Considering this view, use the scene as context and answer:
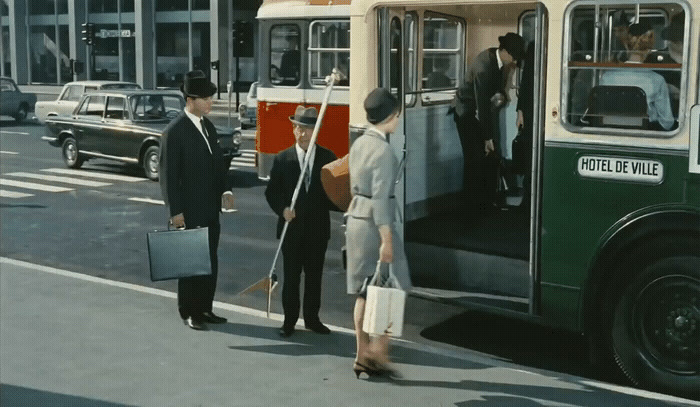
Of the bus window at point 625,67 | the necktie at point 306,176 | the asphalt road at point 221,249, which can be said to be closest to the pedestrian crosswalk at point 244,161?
the asphalt road at point 221,249

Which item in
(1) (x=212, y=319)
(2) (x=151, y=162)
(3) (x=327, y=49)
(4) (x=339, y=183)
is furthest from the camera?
(2) (x=151, y=162)

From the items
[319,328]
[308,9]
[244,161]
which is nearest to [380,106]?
[319,328]

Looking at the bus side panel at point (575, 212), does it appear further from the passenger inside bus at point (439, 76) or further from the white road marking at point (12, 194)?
the white road marking at point (12, 194)

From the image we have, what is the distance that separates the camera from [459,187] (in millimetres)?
9211

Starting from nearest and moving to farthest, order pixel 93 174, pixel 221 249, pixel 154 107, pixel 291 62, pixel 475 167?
1. pixel 475 167
2. pixel 221 249
3. pixel 291 62
4. pixel 154 107
5. pixel 93 174

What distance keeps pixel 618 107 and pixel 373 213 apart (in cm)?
178

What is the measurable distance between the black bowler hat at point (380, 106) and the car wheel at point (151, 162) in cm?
1274

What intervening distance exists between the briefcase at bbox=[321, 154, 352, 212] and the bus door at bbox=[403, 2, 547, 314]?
1.06m

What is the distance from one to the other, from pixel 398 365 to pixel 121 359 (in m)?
2.00

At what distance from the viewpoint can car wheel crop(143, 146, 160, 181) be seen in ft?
60.8

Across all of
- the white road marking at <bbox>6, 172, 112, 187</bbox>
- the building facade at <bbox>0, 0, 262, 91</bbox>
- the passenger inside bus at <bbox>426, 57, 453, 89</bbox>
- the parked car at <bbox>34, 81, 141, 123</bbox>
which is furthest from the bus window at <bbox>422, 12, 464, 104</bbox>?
the building facade at <bbox>0, 0, 262, 91</bbox>

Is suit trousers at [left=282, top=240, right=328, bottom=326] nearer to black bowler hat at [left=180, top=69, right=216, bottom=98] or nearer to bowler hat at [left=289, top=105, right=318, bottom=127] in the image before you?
bowler hat at [left=289, top=105, right=318, bottom=127]

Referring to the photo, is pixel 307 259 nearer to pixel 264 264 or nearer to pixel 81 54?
pixel 264 264

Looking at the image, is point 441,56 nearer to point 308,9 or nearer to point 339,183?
point 339,183
